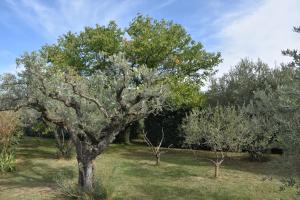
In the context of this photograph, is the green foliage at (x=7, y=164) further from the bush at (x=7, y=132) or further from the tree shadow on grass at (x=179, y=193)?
the tree shadow on grass at (x=179, y=193)

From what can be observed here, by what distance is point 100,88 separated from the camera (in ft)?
50.1

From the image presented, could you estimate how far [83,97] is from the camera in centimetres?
1239

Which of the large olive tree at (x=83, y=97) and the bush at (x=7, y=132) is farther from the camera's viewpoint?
the bush at (x=7, y=132)

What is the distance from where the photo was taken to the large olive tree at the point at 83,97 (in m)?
12.1

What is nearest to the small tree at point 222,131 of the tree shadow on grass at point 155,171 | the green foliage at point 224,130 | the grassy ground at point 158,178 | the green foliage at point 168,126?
the green foliage at point 224,130

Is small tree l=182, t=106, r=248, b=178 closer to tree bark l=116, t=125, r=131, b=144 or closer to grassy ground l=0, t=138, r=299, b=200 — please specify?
grassy ground l=0, t=138, r=299, b=200

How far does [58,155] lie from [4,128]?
3449 millimetres

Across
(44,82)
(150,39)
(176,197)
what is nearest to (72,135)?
(44,82)

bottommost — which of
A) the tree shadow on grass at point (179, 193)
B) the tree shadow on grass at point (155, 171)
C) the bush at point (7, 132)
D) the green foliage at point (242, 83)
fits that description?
the tree shadow on grass at point (179, 193)

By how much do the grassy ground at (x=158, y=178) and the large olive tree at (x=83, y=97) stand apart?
172 cm

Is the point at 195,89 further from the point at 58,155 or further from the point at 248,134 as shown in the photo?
the point at 58,155

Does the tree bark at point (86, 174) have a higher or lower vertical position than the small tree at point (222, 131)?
lower

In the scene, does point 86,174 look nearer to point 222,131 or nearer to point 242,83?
point 222,131

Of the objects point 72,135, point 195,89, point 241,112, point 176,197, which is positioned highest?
point 195,89
